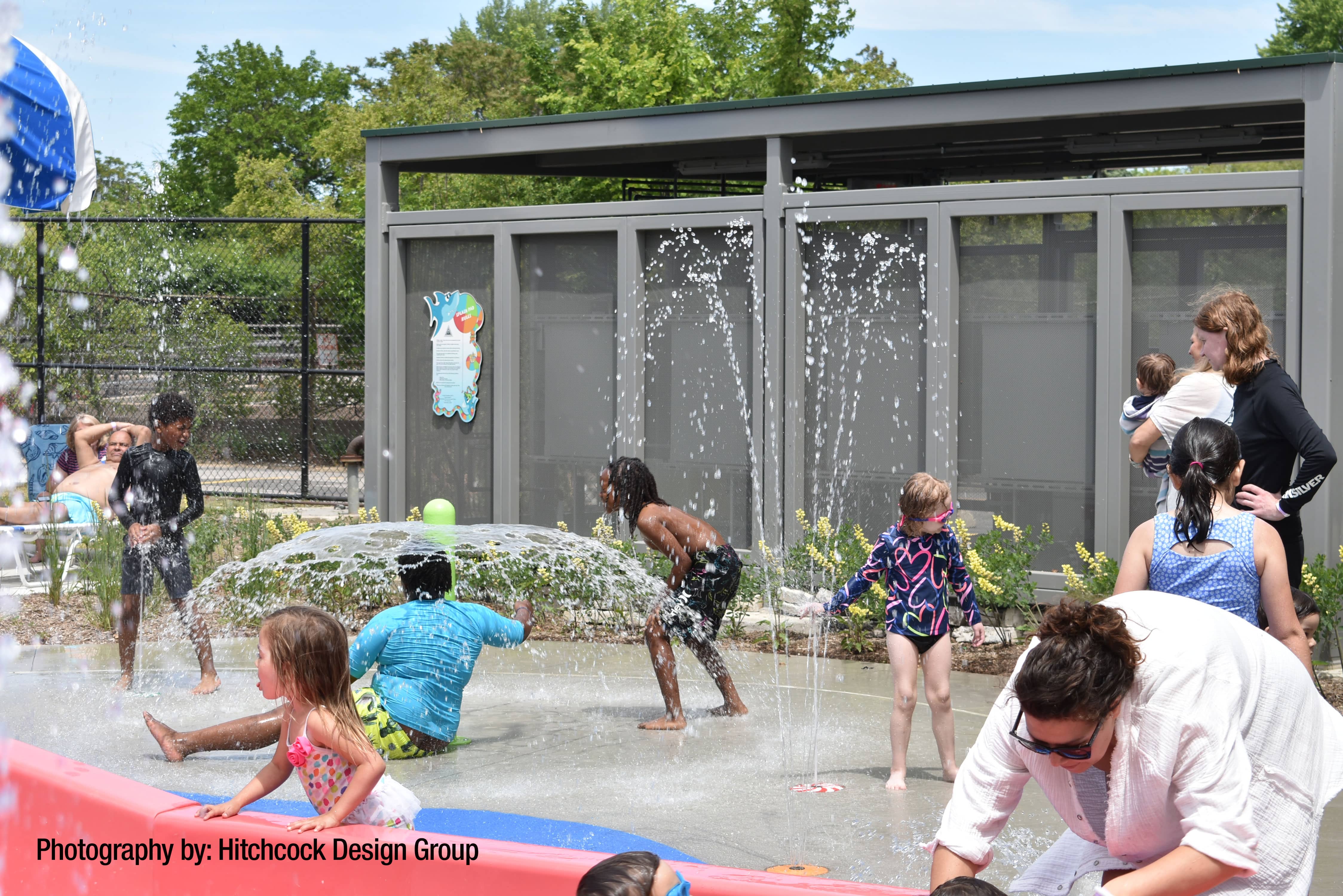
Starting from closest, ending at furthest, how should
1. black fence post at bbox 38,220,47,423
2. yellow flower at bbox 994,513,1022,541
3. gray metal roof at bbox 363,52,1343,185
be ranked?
gray metal roof at bbox 363,52,1343,185, yellow flower at bbox 994,513,1022,541, black fence post at bbox 38,220,47,423

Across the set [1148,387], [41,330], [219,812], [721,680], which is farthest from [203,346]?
[219,812]

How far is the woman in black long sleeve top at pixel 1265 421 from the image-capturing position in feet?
15.9

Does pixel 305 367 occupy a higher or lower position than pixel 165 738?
higher

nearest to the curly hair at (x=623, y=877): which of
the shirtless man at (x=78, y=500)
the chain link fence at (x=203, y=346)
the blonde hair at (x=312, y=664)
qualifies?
the blonde hair at (x=312, y=664)

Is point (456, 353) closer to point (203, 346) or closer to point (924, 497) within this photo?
point (924, 497)

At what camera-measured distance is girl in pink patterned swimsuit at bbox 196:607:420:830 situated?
389 cm

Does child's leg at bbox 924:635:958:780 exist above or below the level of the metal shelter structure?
below

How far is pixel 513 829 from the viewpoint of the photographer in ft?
16.6

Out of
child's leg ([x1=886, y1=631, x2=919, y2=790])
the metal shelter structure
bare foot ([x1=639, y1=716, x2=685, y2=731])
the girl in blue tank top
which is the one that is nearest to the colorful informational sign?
the metal shelter structure

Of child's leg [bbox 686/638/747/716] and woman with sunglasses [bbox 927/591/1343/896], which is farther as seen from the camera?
child's leg [bbox 686/638/747/716]

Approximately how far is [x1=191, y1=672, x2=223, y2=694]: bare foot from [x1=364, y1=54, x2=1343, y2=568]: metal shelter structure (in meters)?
3.50

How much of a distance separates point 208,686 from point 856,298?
506cm

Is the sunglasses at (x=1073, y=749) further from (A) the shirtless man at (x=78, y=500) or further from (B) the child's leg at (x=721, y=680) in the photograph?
(A) the shirtless man at (x=78, y=500)

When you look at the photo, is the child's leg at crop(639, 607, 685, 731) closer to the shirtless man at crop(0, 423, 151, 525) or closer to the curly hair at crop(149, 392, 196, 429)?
the curly hair at crop(149, 392, 196, 429)
